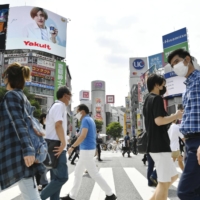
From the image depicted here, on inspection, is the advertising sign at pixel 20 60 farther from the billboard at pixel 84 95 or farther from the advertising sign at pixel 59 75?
the billboard at pixel 84 95

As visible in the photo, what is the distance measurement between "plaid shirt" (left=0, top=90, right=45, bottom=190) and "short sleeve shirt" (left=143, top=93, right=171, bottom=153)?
4.12 feet

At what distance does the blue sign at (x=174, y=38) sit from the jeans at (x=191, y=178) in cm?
3506

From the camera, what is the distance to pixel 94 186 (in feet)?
17.9

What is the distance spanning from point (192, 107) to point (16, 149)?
1490 mm

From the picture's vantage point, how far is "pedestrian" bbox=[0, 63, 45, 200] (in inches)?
76.5

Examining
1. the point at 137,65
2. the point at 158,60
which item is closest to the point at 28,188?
the point at 158,60

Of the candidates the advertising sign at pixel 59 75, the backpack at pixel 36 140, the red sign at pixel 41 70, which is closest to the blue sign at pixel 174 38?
the advertising sign at pixel 59 75

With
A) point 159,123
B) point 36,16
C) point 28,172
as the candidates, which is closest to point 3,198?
point 28,172

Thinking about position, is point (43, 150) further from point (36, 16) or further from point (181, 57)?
point (36, 16)

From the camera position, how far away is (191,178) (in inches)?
77.3

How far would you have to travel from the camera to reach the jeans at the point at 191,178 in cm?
196

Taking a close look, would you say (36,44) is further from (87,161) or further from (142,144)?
(142,144)

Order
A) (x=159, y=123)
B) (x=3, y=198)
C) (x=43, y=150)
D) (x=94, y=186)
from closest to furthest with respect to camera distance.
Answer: (x=43, y=150), (x=159, y=123), (x=3, y=198), (x=94, y=186)

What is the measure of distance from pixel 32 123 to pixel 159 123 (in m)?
1.28
